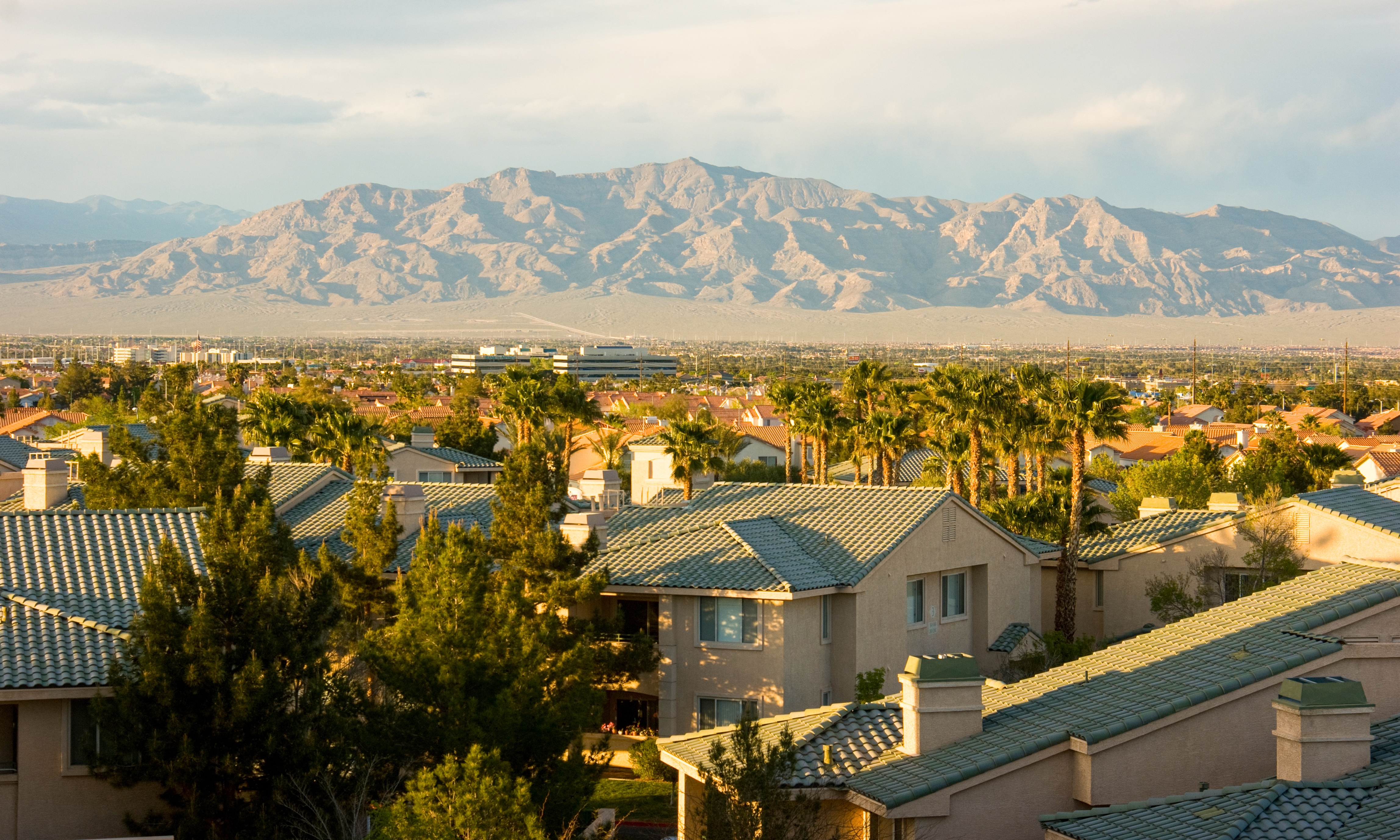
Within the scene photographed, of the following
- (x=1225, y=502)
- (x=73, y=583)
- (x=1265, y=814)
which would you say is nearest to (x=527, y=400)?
(x=1225, y=502)

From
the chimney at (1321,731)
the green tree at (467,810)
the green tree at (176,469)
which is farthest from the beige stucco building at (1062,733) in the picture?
the green tree at (176,469)

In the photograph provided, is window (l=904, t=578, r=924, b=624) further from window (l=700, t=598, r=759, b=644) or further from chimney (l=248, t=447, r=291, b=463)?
chimney (l=248, t=447, r=291, b=463)

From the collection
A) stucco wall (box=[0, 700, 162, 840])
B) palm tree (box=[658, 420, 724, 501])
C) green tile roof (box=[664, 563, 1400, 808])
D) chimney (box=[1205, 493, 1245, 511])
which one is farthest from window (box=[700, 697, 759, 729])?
palm tree (box=[658, 420, 724, 501])

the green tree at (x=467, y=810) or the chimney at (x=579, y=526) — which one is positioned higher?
the chimney at (x=579, y=526)

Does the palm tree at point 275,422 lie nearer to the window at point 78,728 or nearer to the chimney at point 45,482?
the chimney at point 45,482

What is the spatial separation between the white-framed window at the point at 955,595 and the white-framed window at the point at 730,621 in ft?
20.7

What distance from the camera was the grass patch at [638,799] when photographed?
26.6 metres

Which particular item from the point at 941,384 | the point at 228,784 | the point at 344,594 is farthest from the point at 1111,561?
the point at 228,784

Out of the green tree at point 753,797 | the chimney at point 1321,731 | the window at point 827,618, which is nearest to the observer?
the green tree at point 753,797

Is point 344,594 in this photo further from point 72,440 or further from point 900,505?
point 72,440

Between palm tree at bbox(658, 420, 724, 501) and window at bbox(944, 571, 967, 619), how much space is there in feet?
57.3

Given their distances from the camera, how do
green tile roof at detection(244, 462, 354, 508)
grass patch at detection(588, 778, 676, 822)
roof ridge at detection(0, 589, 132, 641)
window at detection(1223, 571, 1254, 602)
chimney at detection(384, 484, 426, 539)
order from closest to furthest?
roof ridge at detection(0, 589, 132, 641), grass patch at detection(588, 778, 676, 822), chimney at detection(384, 484, 426, 539), window at detection(1223, 571, 1254, 602), green tile roof at detection(244, 462, 354, 508)

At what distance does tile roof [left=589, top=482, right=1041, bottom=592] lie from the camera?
97.3 feet

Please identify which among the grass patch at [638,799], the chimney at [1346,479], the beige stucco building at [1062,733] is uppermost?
the chimney at [1346,479]
